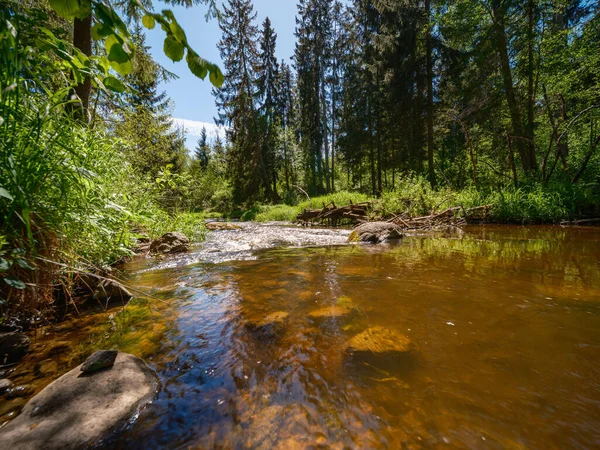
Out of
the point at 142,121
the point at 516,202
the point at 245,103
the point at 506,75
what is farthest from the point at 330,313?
the point at 245,103

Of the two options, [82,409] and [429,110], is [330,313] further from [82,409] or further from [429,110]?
[429,110]

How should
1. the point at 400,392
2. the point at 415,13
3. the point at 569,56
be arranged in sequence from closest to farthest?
the point at 400,392 < the point at 569,56 < the point at 415,13

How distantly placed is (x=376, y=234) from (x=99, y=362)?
6.56 m

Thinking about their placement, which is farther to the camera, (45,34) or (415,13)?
(415,13)

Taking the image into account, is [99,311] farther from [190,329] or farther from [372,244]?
[372,244]

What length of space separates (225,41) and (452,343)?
29910 mm

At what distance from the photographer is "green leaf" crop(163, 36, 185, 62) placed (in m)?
0.86

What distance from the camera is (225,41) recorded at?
79.2ft

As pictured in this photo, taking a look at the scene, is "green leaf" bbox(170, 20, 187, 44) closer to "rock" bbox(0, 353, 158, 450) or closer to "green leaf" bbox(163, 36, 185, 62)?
"green leaf" bbox(163, 36, 185, 62)

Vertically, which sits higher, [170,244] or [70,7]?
[70,7]

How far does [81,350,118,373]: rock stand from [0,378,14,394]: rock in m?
0.47

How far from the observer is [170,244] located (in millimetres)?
6105

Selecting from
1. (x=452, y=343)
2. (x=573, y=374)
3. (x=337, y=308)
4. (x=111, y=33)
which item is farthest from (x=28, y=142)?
(x=573, y=374)

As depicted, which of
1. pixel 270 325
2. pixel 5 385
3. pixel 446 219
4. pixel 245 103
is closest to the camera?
pixel 5 385
